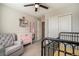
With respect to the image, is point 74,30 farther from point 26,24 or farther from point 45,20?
point 26,24

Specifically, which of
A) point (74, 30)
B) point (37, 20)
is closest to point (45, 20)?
point (37, 20)

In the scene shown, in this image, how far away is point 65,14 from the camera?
1.87 m

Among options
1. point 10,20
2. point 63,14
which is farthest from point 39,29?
point 63,14

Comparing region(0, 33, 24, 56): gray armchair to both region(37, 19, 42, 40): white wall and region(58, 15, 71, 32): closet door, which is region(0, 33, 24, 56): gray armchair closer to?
region(37, 19, 42, 40): white wall

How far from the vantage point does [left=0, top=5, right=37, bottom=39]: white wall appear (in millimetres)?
1366

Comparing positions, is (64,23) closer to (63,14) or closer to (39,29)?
(63,14)

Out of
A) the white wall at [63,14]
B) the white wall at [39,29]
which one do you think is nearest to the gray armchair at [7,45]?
the white wall at [39,29]

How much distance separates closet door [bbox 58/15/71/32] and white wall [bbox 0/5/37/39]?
802 mm

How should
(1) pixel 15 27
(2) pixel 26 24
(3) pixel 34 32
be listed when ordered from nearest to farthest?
(1) pixel 15 27
(2) pixel 26 24
(3) pixel 34 32

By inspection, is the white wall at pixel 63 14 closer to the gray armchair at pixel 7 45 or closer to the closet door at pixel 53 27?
the closet door at pixel 53 27

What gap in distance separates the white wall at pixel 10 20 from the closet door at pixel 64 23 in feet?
2.63

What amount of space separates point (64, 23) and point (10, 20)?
126cm

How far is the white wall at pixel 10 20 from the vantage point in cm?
137

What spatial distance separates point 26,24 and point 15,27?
24 centimetres
